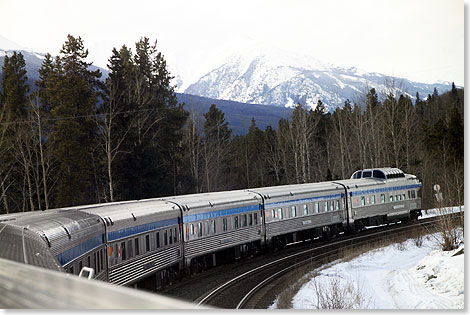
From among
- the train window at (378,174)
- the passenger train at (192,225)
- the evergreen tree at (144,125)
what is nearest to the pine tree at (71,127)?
the evergreen tree at (144,125)

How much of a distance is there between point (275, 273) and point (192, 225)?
3754mm

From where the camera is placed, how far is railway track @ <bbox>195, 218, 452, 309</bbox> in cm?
1819

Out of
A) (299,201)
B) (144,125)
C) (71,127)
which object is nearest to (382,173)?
(299,201)

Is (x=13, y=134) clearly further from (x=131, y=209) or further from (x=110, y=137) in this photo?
(x=131, y=209)

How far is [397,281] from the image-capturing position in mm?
21406

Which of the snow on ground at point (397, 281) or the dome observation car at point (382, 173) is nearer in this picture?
the snow on ground at point (397, 281)

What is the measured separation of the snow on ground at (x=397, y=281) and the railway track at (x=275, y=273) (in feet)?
2.79

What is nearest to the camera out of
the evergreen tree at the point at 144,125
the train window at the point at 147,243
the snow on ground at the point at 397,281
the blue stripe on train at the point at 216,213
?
the snow on ground at the point at 397,281

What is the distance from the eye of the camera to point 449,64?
65.8 feet

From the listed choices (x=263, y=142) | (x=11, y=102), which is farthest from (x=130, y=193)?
(x=263, y=142)

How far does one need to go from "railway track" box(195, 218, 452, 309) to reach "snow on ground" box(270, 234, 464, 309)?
33.4 inches

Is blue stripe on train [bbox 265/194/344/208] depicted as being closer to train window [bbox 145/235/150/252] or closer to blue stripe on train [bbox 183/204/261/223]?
blue stripe on train [bbox 183/204/261/223]

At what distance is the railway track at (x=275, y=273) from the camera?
18.2 metres

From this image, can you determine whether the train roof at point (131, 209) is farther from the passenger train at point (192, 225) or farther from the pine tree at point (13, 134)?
the pine tree at point (13, 134)
